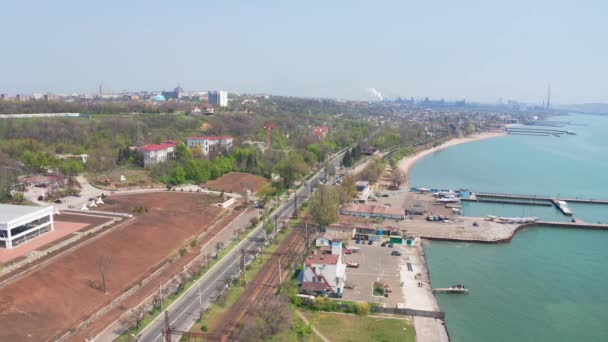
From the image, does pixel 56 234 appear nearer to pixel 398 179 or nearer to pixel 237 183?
pixel 237 183

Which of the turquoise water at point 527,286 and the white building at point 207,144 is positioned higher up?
the white building at point 207,144

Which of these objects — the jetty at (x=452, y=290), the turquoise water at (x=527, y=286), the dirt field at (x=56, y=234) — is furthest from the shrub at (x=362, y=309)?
the dirt field at (x=56, y=234)

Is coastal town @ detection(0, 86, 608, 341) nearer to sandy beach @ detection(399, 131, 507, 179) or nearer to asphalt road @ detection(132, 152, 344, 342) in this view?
asphalt road @ detection(132, 152, 344, 342)

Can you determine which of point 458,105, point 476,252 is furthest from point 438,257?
point 458,105

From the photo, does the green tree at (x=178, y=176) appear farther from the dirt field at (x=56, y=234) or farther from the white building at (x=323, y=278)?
the white building at (x=323, y=278)

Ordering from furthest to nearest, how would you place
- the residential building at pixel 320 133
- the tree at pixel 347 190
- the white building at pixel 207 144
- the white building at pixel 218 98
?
the white building at pixel 218 98 → the residential building at pixel 320 133 → the white building at pixel 207 144 → the tree at pixel 347 190

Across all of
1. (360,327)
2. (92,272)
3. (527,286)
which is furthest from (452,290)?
(92,272)
